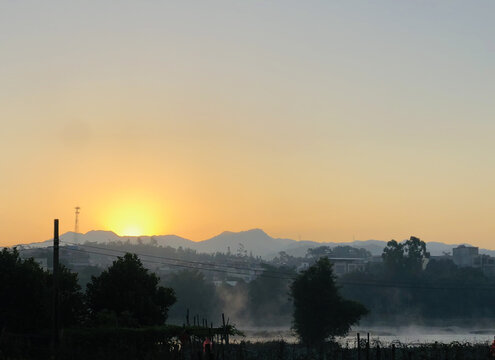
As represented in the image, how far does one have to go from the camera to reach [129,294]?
6694cm

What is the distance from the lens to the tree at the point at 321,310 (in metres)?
102

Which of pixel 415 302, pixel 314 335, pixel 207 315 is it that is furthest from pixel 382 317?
pixel 314 335

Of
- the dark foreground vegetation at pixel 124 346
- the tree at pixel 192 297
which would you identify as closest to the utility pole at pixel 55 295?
the dark foreground vegetation at pixel 124 346

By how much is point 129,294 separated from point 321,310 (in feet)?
136

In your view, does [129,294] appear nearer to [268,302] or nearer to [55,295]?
[55,295]

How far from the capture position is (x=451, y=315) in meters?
181

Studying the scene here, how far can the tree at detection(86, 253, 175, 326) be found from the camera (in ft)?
220

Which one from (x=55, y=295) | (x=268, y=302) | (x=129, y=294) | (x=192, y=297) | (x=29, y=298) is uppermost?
(x=55, y=295)

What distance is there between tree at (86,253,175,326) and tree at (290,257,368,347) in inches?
1428

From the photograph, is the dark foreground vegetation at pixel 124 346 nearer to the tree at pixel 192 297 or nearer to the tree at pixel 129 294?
the tree at pixel 129 294

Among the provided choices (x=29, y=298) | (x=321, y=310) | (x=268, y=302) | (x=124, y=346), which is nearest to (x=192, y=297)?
(x=268, y=302)

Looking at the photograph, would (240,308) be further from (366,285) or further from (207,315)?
(366,285)

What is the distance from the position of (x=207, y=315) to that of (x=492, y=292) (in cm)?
6700

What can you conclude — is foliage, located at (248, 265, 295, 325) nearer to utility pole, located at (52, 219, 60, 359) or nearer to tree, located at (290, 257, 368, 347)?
tree, located at (290, 257, 368, 347)
